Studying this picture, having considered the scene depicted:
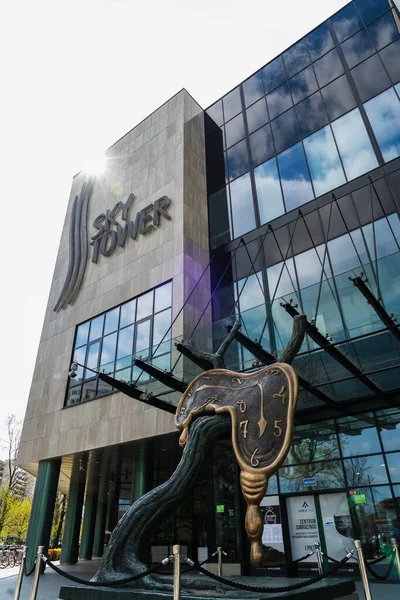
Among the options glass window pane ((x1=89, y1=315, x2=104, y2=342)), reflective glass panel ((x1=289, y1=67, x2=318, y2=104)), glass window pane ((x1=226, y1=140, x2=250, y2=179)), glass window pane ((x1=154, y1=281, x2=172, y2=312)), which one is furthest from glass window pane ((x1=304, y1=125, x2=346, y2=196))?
glass window pane ((x1=89, y1=315, x2=104, y2=342))

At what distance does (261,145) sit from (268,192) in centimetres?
314

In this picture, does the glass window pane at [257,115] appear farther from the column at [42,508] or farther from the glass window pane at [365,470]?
the column at [42,508]

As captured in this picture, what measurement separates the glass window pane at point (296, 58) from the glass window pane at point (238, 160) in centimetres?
437

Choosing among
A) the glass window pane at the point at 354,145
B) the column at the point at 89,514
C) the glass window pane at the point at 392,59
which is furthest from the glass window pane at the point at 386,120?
the column at the point at 89,514

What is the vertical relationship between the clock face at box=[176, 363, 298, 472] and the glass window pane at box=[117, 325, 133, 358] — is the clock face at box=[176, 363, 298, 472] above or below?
below

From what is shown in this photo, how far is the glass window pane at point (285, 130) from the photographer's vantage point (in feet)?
66.3

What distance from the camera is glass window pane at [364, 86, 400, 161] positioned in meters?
16.2

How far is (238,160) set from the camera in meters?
22.3

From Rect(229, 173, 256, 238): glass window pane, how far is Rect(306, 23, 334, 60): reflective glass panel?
694cm

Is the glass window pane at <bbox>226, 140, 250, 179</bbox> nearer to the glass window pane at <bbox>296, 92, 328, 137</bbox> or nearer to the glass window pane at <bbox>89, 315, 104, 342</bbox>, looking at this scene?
the glass window pane at <bbox>296, 92, 328, 137</bbox>

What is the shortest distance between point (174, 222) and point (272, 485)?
40.7 feet

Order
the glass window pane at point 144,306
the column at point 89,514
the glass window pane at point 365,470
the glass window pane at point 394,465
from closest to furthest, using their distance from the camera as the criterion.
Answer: the glass window pane at point 394,465, the glass window pane at point 365,470, the glass window pane at point 144,306, the column at point 89,514

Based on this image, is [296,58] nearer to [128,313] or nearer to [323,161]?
[323,161]

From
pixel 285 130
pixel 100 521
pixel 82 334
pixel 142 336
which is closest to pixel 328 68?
pixel 285 130
